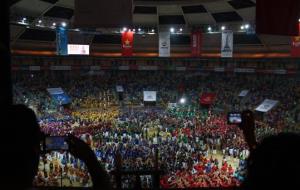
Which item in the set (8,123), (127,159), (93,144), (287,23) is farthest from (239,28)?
(8,123)

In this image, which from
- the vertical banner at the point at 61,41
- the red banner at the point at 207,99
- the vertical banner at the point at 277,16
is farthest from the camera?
the red banner at the point at 207,99

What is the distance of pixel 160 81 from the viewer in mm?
45406

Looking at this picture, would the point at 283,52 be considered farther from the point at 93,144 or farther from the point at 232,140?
the point at 93,144

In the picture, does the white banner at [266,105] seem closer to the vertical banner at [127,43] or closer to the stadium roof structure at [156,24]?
the stadium roof structure at [156,24]

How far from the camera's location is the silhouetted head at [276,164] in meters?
1.27

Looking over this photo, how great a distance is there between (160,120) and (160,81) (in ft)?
51.5

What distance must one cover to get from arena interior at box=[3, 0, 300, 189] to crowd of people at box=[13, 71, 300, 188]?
0.12 metres

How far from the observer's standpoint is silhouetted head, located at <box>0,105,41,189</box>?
166 cm

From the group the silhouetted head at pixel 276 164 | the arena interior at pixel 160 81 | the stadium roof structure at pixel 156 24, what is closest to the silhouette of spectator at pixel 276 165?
the silhouetted head at pixel 276 164

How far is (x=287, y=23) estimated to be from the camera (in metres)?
7.89

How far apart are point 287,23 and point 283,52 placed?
31796mm

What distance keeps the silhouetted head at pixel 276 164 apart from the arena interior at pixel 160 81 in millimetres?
14941

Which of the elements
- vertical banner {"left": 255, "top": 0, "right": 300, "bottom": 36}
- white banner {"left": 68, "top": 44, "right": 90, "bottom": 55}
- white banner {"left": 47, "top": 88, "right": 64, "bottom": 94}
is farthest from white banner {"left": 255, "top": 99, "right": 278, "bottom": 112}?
vertical banner {"left": 255, "top": 0, "right": 300, "bottom": 36}

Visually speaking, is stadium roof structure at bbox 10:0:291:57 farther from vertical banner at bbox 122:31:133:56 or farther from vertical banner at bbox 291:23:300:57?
vertical banner at bbox 291:23:300:57
